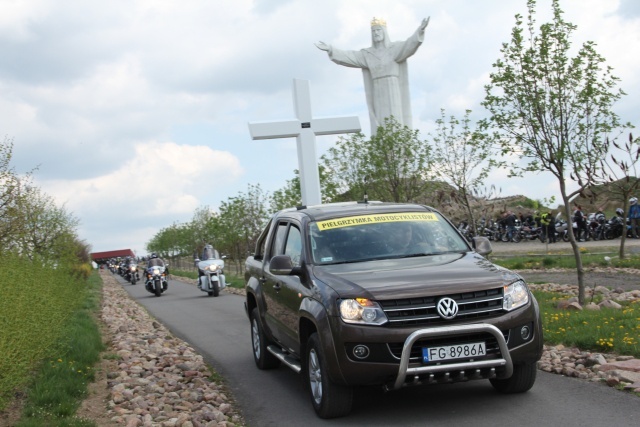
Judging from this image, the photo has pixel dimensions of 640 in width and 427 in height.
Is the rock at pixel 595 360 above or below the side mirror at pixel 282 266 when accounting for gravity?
below

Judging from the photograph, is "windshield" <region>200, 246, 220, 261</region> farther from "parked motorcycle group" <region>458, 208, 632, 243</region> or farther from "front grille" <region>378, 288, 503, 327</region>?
"front grille" <region>378, 288, 503, 327</region>

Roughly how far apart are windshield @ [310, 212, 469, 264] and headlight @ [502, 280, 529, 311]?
117cm

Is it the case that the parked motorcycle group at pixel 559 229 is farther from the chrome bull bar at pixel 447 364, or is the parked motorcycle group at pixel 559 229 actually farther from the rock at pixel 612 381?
the chrome bull bar at pixel 447 364

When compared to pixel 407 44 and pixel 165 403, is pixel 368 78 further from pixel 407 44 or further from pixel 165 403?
pixel 165 403

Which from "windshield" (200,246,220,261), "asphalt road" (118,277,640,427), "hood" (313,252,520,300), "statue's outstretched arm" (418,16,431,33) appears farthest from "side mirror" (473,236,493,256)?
"statue's outstretched arm" (418,16,431,33)

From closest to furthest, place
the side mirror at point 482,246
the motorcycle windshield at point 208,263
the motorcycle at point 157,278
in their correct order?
the side mirror at point 482,246, the motorcycle windshield at point 208,263, the motorcycle at point 157,278

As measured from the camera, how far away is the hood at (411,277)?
21.0 ft

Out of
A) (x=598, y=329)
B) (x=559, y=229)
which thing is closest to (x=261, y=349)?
(x=598, y=329)

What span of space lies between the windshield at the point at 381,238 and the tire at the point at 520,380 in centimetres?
137

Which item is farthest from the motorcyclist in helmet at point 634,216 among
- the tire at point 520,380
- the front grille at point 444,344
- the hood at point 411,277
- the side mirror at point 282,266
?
the front grille at point 444,344

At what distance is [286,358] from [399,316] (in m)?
2.29

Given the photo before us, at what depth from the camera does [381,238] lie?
7.86 m

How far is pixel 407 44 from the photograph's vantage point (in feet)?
149

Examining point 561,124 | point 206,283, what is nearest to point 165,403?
point 561,124
